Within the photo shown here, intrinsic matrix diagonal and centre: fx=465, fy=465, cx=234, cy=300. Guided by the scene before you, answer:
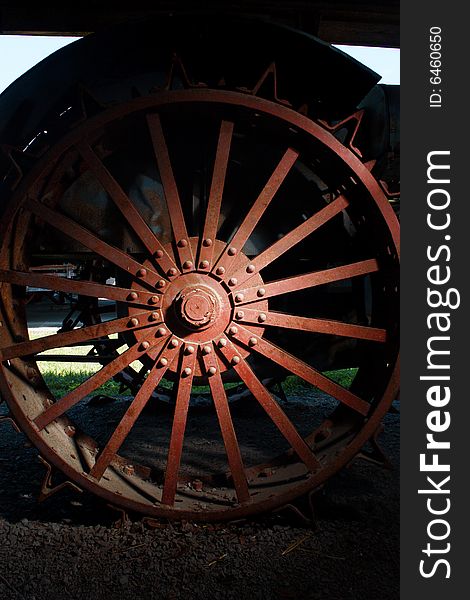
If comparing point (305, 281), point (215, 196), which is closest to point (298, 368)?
point (305, 281)

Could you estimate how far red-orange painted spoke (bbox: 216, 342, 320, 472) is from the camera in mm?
2143

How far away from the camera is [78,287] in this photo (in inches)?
83.1

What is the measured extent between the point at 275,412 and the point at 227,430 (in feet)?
0.77

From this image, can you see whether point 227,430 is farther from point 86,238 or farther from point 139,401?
point 86,238

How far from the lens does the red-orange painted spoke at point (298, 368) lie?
2164 millimetres

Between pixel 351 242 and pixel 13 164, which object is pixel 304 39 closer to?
pixel 351 242

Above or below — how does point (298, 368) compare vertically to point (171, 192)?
below

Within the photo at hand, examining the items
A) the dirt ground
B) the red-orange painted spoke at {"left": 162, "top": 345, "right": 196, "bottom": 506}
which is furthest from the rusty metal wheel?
the dirt ground

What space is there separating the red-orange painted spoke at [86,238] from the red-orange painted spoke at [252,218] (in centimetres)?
33

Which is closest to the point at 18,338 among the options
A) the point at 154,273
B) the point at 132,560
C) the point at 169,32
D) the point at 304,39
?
the point at 154,273

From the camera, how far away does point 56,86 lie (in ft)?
7.16

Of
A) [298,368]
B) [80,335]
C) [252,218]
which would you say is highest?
[252,218]

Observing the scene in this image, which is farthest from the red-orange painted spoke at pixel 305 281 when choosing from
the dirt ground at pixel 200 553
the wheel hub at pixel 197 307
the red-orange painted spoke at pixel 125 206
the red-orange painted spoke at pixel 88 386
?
the dirt ground at pixel 200 553

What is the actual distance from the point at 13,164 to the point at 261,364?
1734 millimetres
